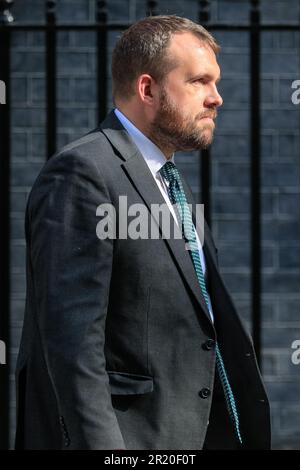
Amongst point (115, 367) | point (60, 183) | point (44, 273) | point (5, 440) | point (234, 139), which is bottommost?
point (5, 440)

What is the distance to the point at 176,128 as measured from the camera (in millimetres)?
3037

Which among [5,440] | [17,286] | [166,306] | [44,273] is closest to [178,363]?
[166,306]

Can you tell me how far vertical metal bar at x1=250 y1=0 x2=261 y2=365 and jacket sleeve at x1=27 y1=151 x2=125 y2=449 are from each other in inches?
69.6

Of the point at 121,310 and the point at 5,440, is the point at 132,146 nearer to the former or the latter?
the point at 121,310

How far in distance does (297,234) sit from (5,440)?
1.86m

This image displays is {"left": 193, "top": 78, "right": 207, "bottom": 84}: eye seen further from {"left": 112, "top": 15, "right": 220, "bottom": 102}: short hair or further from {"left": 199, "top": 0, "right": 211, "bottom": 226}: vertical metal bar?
{"left": 199, "top": 0, "right": 211, "bottom": 226}: vertical metal bar

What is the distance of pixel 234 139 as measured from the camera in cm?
552

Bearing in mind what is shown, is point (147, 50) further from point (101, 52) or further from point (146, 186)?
point (101, 52)

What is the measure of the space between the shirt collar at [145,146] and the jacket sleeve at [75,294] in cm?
25

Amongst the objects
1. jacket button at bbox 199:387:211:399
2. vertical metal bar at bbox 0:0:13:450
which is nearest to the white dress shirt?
jacket button at bbox 199:387:211:399

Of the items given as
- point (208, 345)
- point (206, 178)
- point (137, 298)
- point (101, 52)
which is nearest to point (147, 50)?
point (137, 298)

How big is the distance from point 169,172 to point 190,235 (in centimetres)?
20

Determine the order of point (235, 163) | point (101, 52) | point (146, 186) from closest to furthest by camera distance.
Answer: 1. point (146, 186)
2. point (101, 52)
3. point (235, 163)

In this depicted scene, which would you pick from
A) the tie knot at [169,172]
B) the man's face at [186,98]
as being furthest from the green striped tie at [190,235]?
the man's face at [186,98]
